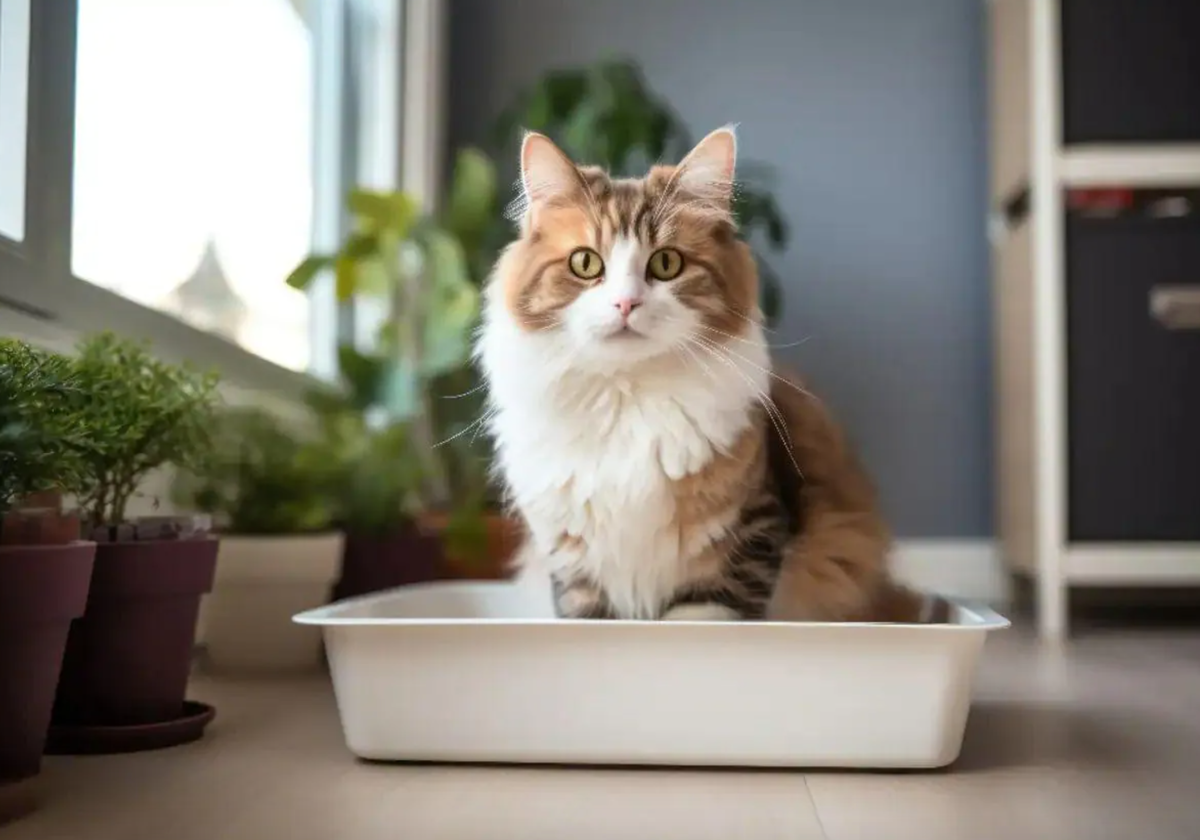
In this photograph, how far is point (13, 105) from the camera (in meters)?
1.55

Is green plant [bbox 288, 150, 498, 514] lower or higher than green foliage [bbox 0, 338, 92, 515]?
higher

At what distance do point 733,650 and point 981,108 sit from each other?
106 inches

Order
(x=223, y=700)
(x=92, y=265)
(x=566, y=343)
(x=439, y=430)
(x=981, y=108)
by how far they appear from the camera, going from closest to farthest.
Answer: (x=566, y=343), (x=223, y=700), (x=92, y=265), (x=439, y=430), (x=981, y=108)

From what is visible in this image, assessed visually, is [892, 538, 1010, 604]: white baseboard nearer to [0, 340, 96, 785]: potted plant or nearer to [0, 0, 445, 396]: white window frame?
[0, 0, 445, 396]: white window frame

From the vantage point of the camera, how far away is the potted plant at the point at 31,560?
3.22 feet

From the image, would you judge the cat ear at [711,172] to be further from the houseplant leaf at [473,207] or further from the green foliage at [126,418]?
the houseplant leaf at [473,207]

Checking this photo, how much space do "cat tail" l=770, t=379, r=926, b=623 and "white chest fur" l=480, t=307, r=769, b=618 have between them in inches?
6.0

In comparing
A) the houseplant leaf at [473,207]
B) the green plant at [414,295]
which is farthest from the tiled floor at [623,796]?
the houseplant leaf at [473,207]

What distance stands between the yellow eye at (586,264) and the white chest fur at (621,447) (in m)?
0.08

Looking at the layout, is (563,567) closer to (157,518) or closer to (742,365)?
(742,365)

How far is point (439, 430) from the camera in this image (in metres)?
2.76

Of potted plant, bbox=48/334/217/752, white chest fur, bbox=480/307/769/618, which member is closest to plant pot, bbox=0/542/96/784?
potted plant, bbox=48/334/217/752

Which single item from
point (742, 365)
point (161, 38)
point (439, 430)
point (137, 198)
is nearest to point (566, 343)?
point (742, 365)

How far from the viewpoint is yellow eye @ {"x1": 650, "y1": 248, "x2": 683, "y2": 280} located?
4.13ft
